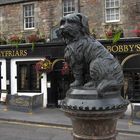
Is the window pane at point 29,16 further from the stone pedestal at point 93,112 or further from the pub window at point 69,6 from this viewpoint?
the stone pedestal at point 93,112

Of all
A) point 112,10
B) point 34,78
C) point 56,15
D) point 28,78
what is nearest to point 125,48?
point 112,10

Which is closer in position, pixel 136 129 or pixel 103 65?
pixel 103 65

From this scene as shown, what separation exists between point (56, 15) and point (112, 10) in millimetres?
3524

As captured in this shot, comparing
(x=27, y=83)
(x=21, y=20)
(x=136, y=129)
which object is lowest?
(x=136, y=129)

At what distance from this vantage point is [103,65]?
3113 millimetres

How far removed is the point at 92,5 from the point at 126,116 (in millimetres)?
7009

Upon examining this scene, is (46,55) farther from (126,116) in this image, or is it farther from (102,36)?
(126,116)

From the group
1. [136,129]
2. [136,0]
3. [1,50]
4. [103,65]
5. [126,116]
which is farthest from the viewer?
[1,50]

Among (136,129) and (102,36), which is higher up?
(102,36)

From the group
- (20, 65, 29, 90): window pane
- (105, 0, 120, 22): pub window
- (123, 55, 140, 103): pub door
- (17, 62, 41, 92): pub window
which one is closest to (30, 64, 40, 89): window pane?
(17, 62, 41, 92): pub window

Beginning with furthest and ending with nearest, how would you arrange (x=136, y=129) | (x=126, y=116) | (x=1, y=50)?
(x=1, y=50), (x=126, y=116), (x=136, y=129)

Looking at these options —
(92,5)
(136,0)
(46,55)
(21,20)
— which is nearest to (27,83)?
(46,55)

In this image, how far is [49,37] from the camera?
65.8 ft

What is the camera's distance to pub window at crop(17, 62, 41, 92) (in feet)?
64.5
